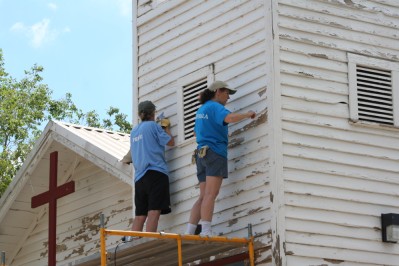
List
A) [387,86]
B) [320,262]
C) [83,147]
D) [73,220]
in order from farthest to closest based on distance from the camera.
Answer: [73,220] → [83,147] → [387,86] → [320,262]

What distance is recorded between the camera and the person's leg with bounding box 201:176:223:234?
49.0 ft

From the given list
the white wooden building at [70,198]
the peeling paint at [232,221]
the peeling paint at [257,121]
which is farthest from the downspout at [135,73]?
the peeling paint at [232,221]

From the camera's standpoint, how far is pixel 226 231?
50.8 feet

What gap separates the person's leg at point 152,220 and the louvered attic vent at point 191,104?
1254 millimetres

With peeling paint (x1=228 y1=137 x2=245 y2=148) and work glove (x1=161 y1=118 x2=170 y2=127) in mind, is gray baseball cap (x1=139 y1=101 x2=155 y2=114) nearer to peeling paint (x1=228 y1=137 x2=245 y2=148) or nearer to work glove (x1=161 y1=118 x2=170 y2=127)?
work glove (x1=161 y1=118 x2=170 y2=127)

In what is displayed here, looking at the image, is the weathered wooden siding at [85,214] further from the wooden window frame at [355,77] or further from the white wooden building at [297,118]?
the wooden window frame at [355,77]

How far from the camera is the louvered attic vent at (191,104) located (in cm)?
1653

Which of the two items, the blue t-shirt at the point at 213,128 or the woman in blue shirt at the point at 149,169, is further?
the woman in blue shirt at the point at 149,169

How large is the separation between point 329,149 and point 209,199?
1676mm

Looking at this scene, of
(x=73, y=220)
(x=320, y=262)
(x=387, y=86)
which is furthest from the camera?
(x=73, y=220)

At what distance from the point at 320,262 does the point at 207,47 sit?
3477 millimetres

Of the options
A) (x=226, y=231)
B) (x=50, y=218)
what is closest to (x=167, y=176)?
(x=226, y=231)

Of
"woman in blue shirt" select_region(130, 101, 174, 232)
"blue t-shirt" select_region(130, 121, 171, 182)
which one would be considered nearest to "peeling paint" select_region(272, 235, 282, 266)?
"woman in blue shirt" select_region(130, 101, 174, 232)

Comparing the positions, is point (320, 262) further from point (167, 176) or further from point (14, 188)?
point (14, 188)
